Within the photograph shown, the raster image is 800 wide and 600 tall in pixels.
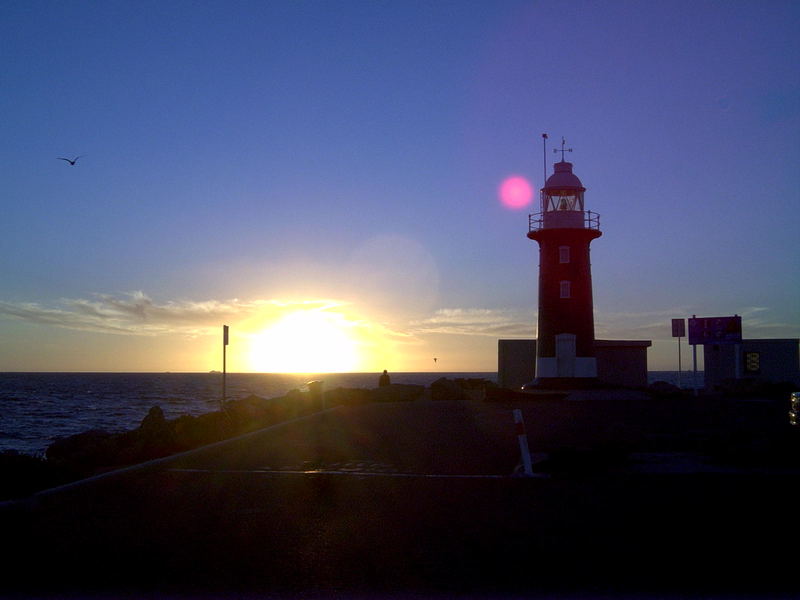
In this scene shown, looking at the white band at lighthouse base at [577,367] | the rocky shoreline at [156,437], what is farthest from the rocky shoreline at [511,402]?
the white band at lighthouse base at [577,367]

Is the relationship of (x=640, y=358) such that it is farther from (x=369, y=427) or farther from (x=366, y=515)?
(x=366, y=515)

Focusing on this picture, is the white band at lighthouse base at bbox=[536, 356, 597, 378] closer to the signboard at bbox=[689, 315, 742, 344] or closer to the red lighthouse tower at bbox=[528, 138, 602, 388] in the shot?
the red lighthouse tower at bbox=[528, 138, 602, 388]

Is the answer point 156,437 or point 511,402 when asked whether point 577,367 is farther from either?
point 156,437

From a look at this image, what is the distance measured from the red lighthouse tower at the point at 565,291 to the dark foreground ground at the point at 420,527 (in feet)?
76.3

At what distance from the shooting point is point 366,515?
802 centimetres

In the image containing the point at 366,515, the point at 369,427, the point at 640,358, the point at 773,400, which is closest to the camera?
the point at 366,515

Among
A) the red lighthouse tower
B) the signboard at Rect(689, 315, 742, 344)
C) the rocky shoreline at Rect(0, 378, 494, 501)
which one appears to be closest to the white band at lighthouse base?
the red lighthouse tower

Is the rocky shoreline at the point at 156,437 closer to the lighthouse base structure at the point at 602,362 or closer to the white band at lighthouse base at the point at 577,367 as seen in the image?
the white band at lighthouse base at the point at 577,367

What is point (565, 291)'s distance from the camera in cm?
3684

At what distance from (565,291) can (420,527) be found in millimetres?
30397

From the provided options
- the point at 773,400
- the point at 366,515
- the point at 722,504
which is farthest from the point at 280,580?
the point at 773,400

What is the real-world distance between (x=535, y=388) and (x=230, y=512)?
101ft

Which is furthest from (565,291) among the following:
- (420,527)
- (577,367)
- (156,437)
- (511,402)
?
(420,527)

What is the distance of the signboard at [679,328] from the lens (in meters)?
44.5
